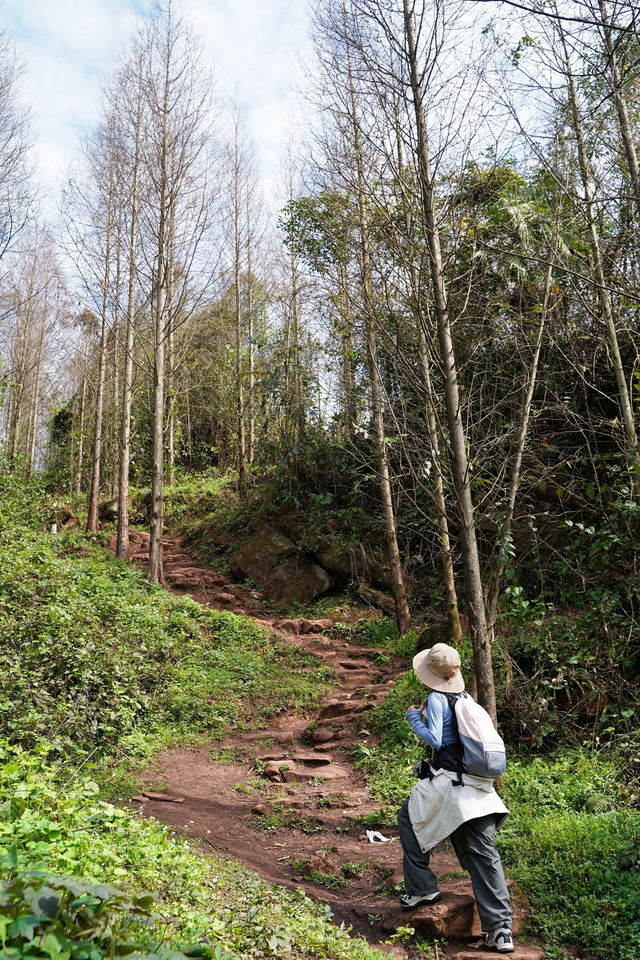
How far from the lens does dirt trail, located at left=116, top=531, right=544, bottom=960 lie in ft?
12.3

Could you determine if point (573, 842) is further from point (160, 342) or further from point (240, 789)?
point (160, 342)

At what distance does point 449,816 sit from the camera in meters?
3.64

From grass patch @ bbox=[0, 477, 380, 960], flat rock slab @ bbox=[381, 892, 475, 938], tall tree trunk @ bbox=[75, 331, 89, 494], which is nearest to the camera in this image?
grass patch @ bbox=[0, 477, 380, 960]

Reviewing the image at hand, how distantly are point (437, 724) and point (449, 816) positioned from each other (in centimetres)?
51

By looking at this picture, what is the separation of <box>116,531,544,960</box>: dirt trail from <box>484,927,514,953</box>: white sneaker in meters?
0.04

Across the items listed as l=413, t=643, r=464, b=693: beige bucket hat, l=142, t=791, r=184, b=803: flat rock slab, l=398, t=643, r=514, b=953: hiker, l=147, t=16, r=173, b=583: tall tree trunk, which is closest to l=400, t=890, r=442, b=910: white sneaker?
l=398, t=643, r=514, b=953: hiker

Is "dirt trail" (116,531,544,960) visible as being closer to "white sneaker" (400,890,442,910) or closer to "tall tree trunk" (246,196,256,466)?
"white sneaker" (400,890,442,910)

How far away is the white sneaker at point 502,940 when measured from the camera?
3402 mm

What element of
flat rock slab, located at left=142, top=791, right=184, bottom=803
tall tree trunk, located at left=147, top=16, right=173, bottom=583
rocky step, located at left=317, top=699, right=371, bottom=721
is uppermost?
tall tree trunk, located at left=147, top=16, right=173, bottom=583

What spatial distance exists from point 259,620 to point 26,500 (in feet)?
25.7

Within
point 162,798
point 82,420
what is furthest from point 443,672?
point 82,420

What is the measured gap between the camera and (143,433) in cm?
2422

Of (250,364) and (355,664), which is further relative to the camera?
(250,364)

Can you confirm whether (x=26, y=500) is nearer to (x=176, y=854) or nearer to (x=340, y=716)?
(x=340, y=716)
